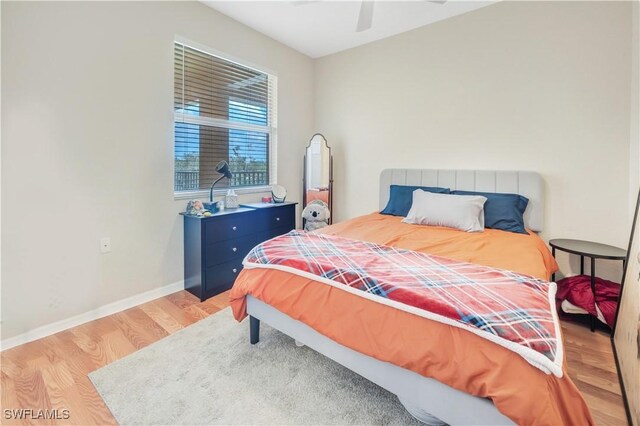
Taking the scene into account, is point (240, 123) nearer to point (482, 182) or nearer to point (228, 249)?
point (228, 249)

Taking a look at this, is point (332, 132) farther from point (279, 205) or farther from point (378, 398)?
point (378, 398)

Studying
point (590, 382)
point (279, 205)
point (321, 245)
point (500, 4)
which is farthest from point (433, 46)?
point (590, 382)

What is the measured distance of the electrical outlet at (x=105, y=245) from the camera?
231cm

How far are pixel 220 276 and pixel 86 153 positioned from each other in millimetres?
1414

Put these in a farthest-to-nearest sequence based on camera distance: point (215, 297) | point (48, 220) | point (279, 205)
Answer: point (279, 205), point (215, 297), point (48, 220)

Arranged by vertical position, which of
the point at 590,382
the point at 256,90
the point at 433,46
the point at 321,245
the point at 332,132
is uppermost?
the point at 433,46

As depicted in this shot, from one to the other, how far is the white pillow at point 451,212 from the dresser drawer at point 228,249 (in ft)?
5.12

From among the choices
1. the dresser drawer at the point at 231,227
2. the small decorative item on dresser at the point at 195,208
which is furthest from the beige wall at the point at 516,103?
the small decorative item on dresser at the point at 195,208

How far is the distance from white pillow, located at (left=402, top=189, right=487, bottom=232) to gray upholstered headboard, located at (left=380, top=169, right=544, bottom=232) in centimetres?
32

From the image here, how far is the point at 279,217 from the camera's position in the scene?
11.4 ft

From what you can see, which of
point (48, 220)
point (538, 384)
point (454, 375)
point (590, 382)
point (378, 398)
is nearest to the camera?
Result: point (538, 384)

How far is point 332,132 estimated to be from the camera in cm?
409

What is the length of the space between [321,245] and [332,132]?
2.56 meters

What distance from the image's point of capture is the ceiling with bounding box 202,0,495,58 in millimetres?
2814
